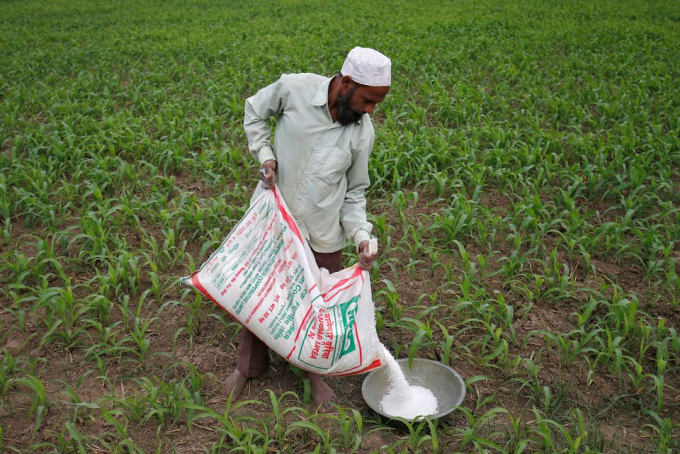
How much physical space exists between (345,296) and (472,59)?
288 inches

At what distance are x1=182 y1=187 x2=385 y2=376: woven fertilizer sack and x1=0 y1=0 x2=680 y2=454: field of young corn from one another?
29 centimetres

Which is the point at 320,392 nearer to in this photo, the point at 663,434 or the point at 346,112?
the point at 346,112

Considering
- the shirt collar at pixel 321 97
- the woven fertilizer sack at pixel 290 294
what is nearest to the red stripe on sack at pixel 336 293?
the woven fertilizer sack at pixel 290 294

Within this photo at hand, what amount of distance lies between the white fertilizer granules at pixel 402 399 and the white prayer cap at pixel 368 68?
1205 mm

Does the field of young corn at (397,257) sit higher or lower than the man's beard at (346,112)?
lower

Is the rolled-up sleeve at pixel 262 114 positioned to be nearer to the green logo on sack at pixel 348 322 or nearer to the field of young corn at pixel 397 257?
the green logo on sack at pixel 348 322

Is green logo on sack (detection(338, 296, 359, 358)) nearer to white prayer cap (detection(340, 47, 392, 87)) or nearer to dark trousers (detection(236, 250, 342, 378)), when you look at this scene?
dark trousers (detection(236, 250, 342, 378))

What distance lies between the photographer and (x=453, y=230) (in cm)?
406

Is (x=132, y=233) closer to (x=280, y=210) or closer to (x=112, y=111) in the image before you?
(x=280, y=210)

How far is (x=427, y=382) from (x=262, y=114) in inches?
57.9

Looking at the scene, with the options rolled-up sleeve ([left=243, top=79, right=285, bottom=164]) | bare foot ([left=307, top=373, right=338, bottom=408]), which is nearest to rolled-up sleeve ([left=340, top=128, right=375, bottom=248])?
rolled-up sleeve ([left=243, top=79, right=285, bottom=164])

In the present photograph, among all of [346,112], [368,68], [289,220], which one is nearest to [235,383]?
[289,220]

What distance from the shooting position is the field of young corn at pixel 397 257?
8.55 ft

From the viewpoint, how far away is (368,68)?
2129 mm
